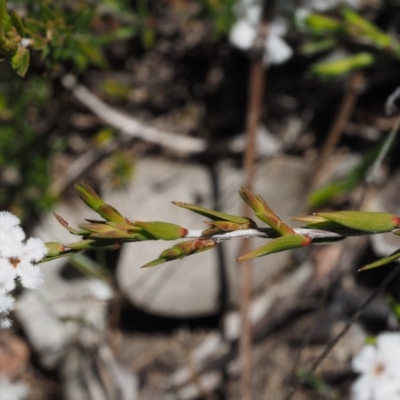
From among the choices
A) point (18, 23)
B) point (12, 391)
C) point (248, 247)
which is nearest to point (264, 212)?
point (18, 23)

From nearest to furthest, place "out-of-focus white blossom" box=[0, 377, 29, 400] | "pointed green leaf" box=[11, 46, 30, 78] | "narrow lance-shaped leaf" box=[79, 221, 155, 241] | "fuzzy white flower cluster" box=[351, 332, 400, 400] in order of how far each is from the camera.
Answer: "narrow lance-shaped leaf" box=[79, 221, 155, 241]
"pointed green leaf" box=[11, 46, 30, 78]
"fuzzy white flower cluster" box=[351, 332, 400, 400]
"out-of-focus white blossom" box=[0, 377, 29, 400]

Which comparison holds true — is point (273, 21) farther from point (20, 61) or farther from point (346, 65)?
point (20, 61)

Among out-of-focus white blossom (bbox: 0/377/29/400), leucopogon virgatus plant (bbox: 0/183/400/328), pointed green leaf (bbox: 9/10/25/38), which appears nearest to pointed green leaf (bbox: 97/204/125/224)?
leucopogon virgatus plant (bbox: 0/183/400/328)

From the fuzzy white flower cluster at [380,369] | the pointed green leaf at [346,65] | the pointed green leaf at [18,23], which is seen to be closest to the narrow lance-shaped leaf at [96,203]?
the pointed green leaf at [18,23]

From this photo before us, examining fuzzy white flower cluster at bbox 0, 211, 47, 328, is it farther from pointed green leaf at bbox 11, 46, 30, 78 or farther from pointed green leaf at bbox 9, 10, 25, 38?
pointed green leaf at bbox 9, 10, 25, 38

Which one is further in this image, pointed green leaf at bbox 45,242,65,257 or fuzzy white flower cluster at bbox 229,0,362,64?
fuzzy white flower cluster at bbox 229,0,362,64

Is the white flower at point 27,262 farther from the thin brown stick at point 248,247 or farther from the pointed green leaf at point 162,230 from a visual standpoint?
the thin brown stick at point 248,247
